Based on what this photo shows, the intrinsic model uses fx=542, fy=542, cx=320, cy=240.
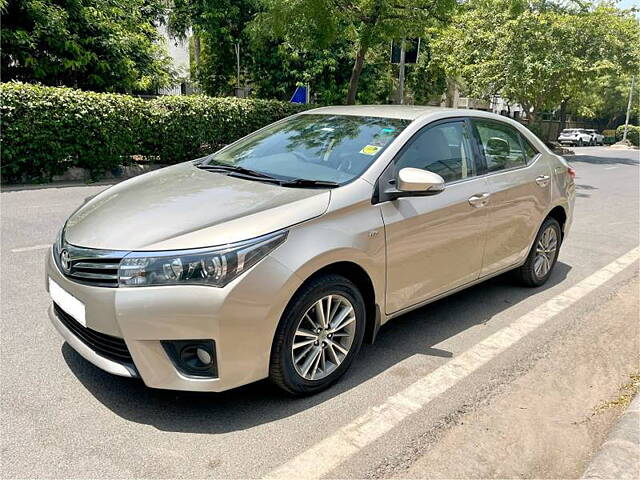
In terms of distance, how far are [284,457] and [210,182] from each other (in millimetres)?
1722

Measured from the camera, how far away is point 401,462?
8.47 ft

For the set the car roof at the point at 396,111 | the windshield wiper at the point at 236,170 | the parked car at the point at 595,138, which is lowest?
the parked car at the point at 595,138

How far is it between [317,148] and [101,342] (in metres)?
1.87

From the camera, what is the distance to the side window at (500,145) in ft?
14.0

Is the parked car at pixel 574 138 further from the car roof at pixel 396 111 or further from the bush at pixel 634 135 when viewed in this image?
the car roof at pixel 396 111

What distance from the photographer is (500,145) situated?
14.7ft

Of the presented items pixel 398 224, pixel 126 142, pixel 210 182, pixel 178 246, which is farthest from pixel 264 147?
pixel 126 142

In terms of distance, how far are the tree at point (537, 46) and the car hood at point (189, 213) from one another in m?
18.2

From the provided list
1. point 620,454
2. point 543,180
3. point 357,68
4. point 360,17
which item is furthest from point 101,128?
point 620,454

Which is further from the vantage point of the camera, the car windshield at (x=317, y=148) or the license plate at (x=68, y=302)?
the car windshield at (x=317, y=148)

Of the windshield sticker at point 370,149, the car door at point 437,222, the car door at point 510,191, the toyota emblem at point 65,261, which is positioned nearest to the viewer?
the toyota emblem at point 65,261

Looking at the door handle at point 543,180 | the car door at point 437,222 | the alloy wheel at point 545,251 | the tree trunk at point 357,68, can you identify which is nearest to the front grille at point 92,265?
the car door at point 437,222

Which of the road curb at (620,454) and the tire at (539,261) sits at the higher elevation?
the tire at (539,261)

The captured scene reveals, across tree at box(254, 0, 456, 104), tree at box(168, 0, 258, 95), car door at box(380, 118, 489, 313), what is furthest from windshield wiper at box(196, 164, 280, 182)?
tree at box(168, 0, 258, 95)
